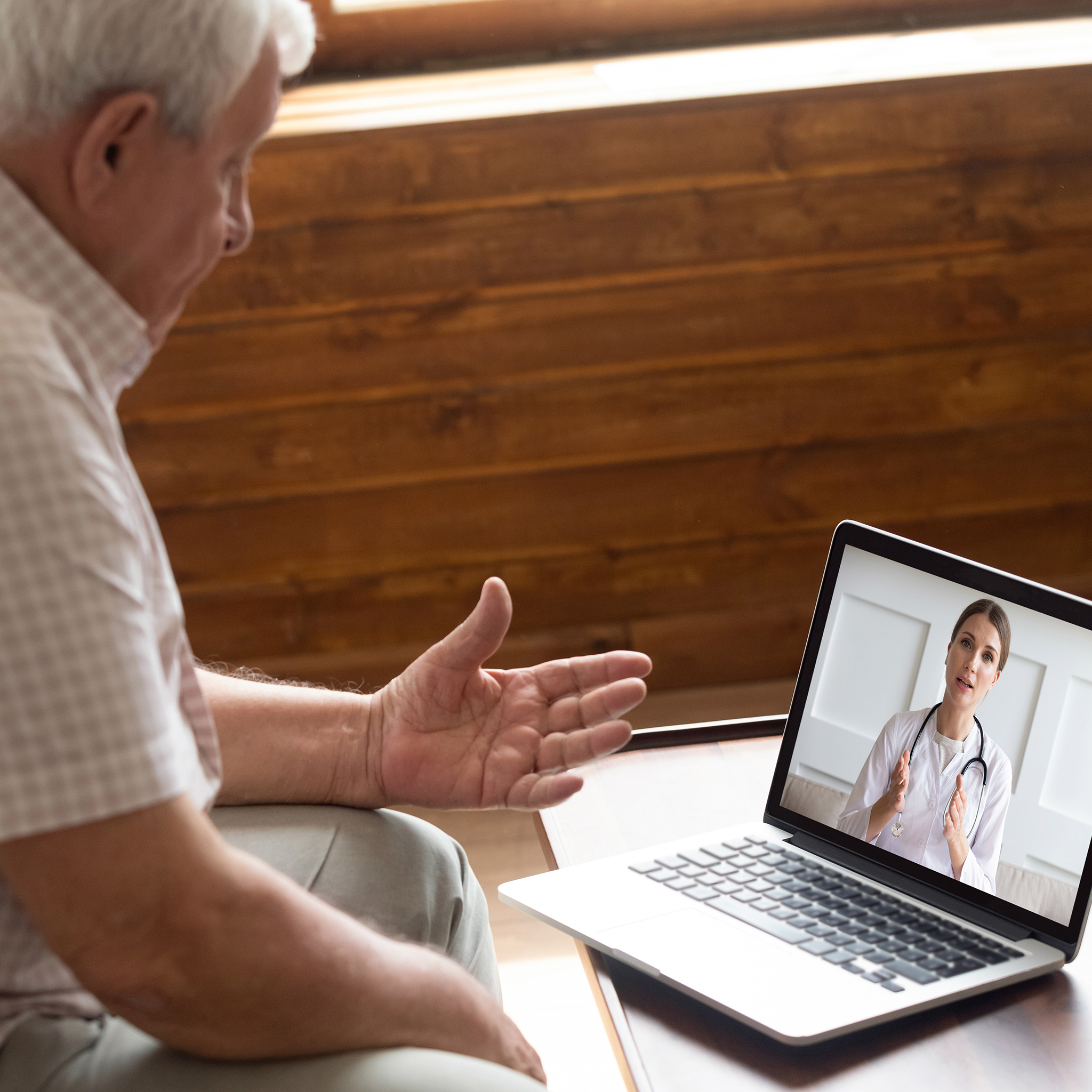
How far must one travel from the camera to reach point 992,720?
0.95m

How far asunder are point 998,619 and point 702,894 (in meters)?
0.30

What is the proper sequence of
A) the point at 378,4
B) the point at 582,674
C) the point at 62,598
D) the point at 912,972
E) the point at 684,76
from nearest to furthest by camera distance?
the point at 62,598 → the point at 912,972 → the point at 582,674 → the point at 684,76 → the point at 378,4

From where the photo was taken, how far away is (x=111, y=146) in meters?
0.71

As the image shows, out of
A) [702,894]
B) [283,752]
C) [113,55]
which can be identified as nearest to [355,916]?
[283,752]

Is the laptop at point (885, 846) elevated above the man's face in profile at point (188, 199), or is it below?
below

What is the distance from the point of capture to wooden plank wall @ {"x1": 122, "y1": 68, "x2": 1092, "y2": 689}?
80.2 inches

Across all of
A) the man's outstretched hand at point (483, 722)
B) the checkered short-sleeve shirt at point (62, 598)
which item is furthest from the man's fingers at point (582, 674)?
the checkered short-sleeve shirt at point (62, 598)

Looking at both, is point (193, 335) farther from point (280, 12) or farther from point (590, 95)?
point (280, 12)

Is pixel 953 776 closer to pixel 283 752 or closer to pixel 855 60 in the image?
pixel 283 752

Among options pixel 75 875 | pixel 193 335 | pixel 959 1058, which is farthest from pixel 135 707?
pixel 193 335

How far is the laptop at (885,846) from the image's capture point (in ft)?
2.90

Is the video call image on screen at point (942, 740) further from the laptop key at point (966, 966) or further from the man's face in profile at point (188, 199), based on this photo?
the man's face in profile at point (188, 199)

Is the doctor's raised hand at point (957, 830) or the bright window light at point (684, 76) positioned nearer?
the doctor's raised hand at point (957, 830)

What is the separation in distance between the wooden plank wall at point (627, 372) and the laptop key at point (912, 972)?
1372 mm
